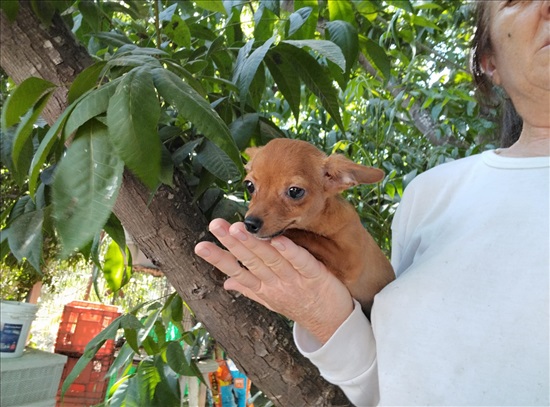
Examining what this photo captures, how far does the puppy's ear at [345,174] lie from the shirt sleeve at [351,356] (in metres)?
0.25

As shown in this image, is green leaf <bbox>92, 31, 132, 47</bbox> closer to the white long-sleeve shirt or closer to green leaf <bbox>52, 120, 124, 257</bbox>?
green leaf <bbox>52, 120, 124, 257</bbox>

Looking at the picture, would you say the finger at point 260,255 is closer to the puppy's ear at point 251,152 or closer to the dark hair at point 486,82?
the puppy's ear at point 251,152

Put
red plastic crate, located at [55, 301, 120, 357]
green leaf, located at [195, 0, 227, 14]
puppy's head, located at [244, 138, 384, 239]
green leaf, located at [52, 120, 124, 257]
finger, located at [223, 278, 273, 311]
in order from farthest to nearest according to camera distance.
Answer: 1. red plastic crate, located at [55, 301, 120, 357]
2. puppy's head, located at [244, 138, 384, 239]
3. finger, located at [223, 278, 273, 311]
4. green leaf, located at [195, 0, 227, 14]
5. green leaf, located at [52, 120, 124, 257]

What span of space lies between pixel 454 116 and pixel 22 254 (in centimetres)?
161

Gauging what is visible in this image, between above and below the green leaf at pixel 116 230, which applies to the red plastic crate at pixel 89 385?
below

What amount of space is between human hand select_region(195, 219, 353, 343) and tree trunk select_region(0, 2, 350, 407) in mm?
98

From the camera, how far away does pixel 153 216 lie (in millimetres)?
903

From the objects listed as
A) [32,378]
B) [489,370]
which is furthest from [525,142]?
[32,378]

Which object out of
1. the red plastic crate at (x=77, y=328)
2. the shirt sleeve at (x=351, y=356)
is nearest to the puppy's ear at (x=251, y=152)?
the shirt sleeve at (x=351, y=356)

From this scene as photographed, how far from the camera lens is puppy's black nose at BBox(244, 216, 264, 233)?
887 millimetres

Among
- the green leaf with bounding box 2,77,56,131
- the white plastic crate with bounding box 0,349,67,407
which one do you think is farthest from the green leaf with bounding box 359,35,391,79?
the white plastic crate with bounding box 0,349,67,407

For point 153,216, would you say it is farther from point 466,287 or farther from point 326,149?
point 326,149

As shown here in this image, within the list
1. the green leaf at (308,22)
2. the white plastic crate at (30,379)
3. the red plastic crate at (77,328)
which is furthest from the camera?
the red plastic crate at (77,328)

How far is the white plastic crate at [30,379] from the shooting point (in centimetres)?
261
